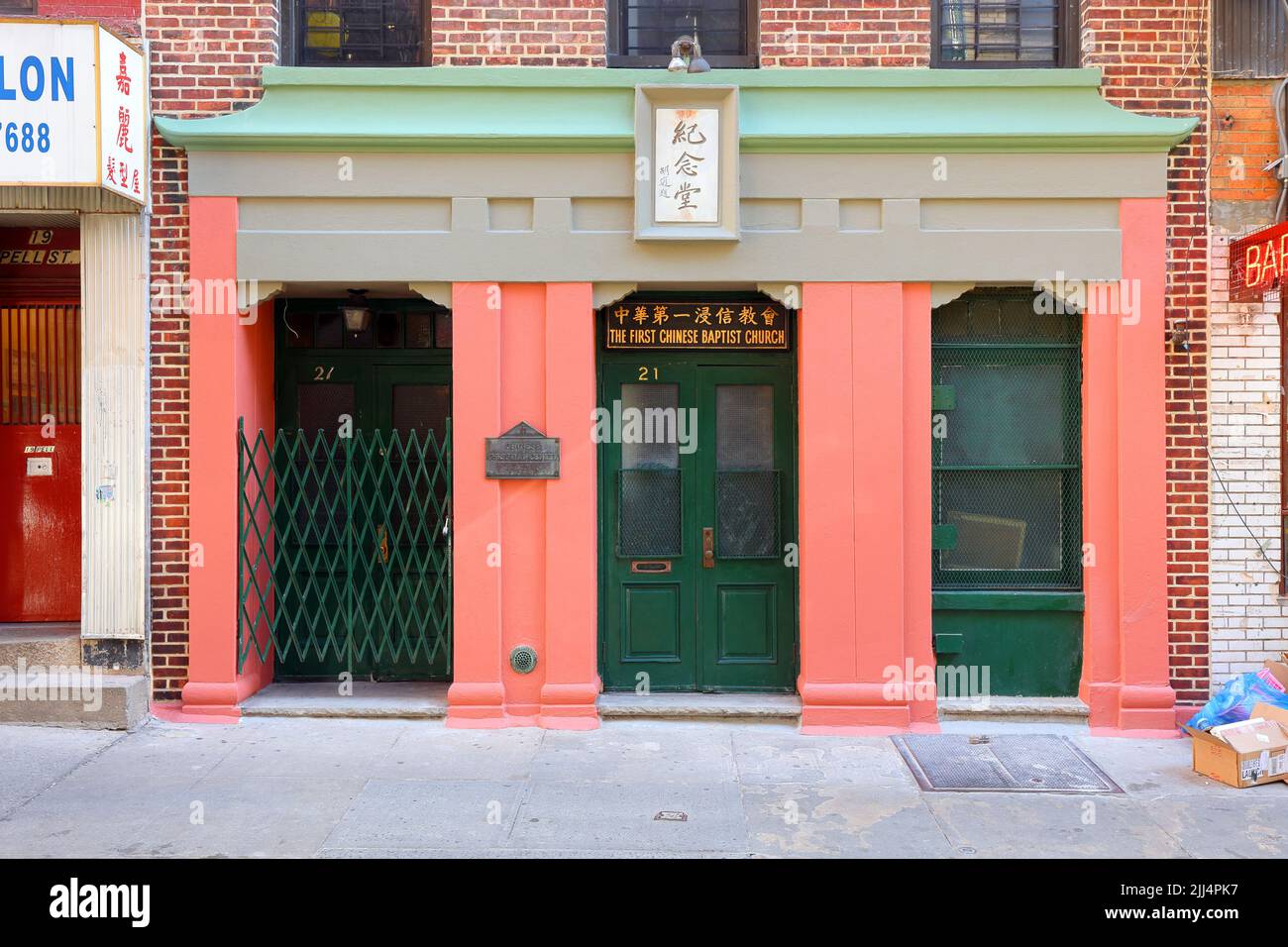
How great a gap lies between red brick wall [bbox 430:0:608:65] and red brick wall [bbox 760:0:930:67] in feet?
4.14

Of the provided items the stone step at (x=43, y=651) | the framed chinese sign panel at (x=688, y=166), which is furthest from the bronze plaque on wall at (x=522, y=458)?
the stone step at (x=43, y=651)

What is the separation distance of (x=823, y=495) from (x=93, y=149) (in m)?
5.43

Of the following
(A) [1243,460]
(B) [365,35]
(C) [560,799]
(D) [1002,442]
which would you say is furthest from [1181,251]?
(B) [365,35]

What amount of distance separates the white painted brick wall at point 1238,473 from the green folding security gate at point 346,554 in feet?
18.6

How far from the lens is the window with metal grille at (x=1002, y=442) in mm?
7625

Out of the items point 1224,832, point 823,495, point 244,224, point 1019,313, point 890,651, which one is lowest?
point 1224,832

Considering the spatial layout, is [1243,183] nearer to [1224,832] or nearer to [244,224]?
[1224,832]

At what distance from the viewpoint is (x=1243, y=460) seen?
737 cm

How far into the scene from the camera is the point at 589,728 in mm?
7258

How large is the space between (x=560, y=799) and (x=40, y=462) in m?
5.04

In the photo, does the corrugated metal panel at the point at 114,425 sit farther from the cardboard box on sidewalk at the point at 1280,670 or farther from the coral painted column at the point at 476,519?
the cardboard box on sidewalk at the point at 1280,670

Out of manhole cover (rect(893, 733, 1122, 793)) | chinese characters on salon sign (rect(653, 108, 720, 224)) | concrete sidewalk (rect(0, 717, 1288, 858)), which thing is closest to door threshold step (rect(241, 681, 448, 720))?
concrete sidewalk (rect(0, 717, 1288, 858))

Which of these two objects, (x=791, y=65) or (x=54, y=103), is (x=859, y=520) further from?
(x=54, y=103)

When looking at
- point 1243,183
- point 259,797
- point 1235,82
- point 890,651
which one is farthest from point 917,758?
point 1235,82
